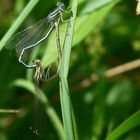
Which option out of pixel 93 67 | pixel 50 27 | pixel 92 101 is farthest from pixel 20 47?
pixel 92 101

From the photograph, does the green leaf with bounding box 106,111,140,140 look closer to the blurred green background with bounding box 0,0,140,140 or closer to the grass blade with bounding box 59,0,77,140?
the grass blade with bounding box 59,0,77,140

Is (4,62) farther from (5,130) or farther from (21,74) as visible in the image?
(5,130)

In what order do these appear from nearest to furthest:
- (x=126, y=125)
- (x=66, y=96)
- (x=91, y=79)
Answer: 1. (x=66, y=96)
2. (x=126, y=125)
3. (x=91, y=79)

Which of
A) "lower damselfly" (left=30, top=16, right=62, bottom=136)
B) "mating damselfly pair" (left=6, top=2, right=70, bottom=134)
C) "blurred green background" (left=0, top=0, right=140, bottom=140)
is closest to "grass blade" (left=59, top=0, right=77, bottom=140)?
"lower damselfly" (left=30, top=16, right=62, bottom=136)

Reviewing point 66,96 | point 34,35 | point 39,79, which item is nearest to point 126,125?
point 66,96

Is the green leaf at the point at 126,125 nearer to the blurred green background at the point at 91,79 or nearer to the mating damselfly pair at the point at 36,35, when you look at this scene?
the mating damselfly pair at the point at 36,35

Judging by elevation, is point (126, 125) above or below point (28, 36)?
below

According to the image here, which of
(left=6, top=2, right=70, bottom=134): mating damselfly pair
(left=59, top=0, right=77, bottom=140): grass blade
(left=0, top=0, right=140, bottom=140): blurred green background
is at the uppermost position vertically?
(left=6, top=2, right=70, bottom=134): mating damselfly pair

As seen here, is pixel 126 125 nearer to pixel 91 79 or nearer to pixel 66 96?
→ pixel 66 96
